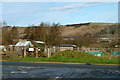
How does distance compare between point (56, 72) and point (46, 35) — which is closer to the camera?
point (56, 72)

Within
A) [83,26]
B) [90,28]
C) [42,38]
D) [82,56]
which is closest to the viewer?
[82,56]

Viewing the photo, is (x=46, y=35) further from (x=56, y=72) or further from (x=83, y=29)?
(x=83, y=29)

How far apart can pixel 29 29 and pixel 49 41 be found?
479 inches

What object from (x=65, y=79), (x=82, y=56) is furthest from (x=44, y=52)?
(x=65, y=79)

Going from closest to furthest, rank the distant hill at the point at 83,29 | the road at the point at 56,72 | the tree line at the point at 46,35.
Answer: the road at the point at 56,72 < the tree line at the point at 46,35 < the distant hill at the point at 83,29

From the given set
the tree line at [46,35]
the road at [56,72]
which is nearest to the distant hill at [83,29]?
the tree line at [46,35]

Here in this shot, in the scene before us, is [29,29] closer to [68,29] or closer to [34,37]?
[34,37]

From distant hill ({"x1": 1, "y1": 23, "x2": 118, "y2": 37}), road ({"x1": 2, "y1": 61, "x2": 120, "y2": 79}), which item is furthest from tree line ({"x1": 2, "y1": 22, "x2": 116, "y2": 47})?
distant hill ({"x1": 1, "y1": 23, "x2": 118, "y2": 37})

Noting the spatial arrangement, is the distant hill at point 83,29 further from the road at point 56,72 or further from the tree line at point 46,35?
the road at point 56,72

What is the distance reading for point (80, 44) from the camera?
63812mm

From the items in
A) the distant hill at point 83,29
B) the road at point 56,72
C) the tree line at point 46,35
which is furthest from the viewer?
the distant hill at point 83,29

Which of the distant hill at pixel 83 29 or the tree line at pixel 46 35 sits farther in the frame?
the distant hill at pixel 83 29

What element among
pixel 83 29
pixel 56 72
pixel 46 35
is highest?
pixel 83 29

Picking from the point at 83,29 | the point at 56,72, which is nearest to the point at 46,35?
the point at 56,72
